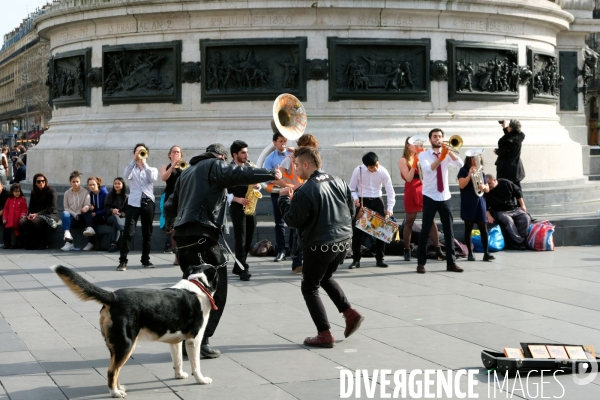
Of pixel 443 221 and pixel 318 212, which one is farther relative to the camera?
pixel 443 221

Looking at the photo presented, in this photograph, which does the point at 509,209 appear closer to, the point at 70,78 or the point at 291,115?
the point at 291,115

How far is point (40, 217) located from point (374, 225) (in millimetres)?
6082

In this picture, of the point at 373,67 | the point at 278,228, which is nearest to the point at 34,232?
the point at 278,228

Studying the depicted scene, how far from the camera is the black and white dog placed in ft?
22.0

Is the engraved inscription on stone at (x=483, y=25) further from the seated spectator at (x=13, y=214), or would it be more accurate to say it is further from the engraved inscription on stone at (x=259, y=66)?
the seated spectator at (x=13, y=214)

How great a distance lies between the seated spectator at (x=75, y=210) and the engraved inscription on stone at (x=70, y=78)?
12.2ft

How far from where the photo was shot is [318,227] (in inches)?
332

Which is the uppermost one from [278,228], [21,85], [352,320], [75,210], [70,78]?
[21,85]

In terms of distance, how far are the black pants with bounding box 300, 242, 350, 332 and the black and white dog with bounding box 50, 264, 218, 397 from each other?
1.26 meters

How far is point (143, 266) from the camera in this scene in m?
13.9

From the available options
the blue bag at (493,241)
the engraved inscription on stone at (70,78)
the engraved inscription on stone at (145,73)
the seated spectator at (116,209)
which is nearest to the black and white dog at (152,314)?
the seated spectator at (116,209)

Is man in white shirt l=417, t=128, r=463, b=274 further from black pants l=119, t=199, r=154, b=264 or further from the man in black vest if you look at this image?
black pants l=119, t=199, r=154, b=264

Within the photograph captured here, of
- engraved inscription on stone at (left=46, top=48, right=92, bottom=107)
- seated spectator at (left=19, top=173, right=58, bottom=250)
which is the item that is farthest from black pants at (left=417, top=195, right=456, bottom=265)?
engraved inscription on stone at (left=46, top=48, right=92, bottom=107)

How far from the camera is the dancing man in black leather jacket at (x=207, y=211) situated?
8164 millimetres
